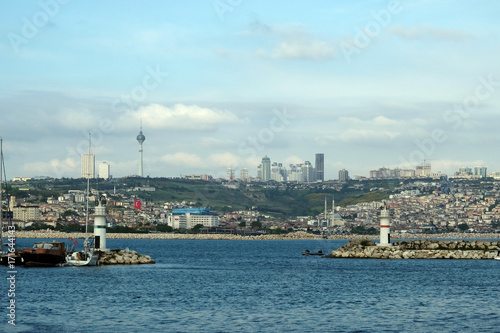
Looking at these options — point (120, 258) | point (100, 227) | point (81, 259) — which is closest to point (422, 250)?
point (120, 258)

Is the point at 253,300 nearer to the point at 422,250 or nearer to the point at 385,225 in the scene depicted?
the point at 385,225

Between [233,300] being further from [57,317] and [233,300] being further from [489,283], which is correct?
[489,283]

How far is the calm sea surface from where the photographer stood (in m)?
34.2

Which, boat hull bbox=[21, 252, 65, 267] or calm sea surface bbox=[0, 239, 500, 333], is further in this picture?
boat hull bbox=[21, 252, 65, 267]

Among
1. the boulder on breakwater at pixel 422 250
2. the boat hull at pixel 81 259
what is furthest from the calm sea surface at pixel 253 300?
the boulder on breakwater at pixel 422 250

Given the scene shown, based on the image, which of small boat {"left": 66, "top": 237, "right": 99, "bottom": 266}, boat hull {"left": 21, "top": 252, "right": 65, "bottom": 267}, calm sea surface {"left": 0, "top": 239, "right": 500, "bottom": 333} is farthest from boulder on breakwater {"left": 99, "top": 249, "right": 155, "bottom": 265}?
boat hull {"left": 21, "top": 252, "right": 65, "bottom": 267}

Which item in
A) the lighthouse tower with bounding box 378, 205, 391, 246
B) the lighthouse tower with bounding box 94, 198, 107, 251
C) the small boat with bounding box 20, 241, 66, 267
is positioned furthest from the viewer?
the lighthouse tower with bounding box 378, 205, 391, 246

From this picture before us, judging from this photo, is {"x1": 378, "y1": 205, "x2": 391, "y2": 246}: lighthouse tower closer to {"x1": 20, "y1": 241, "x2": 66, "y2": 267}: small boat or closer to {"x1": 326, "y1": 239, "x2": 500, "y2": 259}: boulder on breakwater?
{"x1": 326, "y1": 239, "x2": 500, "y2": 259}: boulder on breakwater

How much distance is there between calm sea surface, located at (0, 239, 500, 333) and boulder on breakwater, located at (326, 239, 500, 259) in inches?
660

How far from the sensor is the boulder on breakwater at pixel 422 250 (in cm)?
8612

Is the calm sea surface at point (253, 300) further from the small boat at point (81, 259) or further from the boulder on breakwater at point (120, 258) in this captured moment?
the boulder on breakwater at point (120, 258)

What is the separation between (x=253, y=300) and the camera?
1725 inches

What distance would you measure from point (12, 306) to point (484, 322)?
22.6 meters

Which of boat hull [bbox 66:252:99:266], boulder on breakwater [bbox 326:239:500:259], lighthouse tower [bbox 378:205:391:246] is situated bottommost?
boulder on breakwater [bbox 326:239:500:259]
